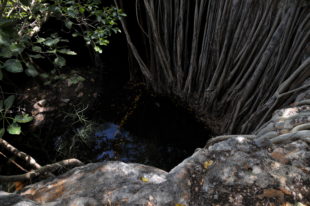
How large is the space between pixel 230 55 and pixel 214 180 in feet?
6.29

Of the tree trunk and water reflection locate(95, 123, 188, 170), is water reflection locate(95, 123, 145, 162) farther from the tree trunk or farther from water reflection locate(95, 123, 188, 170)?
the tree trunk

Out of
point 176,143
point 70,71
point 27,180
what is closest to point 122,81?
point 70,71

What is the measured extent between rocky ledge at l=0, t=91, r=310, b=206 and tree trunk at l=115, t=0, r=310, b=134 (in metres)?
0.79

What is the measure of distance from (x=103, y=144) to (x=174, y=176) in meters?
2.28

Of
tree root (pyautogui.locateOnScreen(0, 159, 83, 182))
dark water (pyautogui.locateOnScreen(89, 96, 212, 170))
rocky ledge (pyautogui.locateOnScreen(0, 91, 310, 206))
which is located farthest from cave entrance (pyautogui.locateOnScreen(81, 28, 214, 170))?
rocky ledge (pyautogui.locateOnScreen(0, 91, 310, 206))

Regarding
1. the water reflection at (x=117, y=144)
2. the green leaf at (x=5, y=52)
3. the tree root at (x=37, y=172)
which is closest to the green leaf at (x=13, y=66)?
the green leaf at (x=5, y=52)

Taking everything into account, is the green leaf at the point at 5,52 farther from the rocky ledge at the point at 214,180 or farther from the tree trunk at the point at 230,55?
the tree trunk at the point at 230,55

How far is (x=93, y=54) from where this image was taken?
183 inches

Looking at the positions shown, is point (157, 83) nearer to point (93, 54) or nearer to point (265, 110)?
point (93, 54)

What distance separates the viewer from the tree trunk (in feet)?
6.88

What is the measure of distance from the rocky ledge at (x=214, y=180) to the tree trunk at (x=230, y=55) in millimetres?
786

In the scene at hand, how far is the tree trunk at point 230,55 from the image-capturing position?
210 centimetres

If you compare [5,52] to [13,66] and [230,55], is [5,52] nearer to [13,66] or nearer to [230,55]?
[13,66]

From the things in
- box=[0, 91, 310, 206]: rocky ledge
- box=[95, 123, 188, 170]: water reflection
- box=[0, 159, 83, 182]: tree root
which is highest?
box=[0, 91, 310, 206]: rocky ledge
